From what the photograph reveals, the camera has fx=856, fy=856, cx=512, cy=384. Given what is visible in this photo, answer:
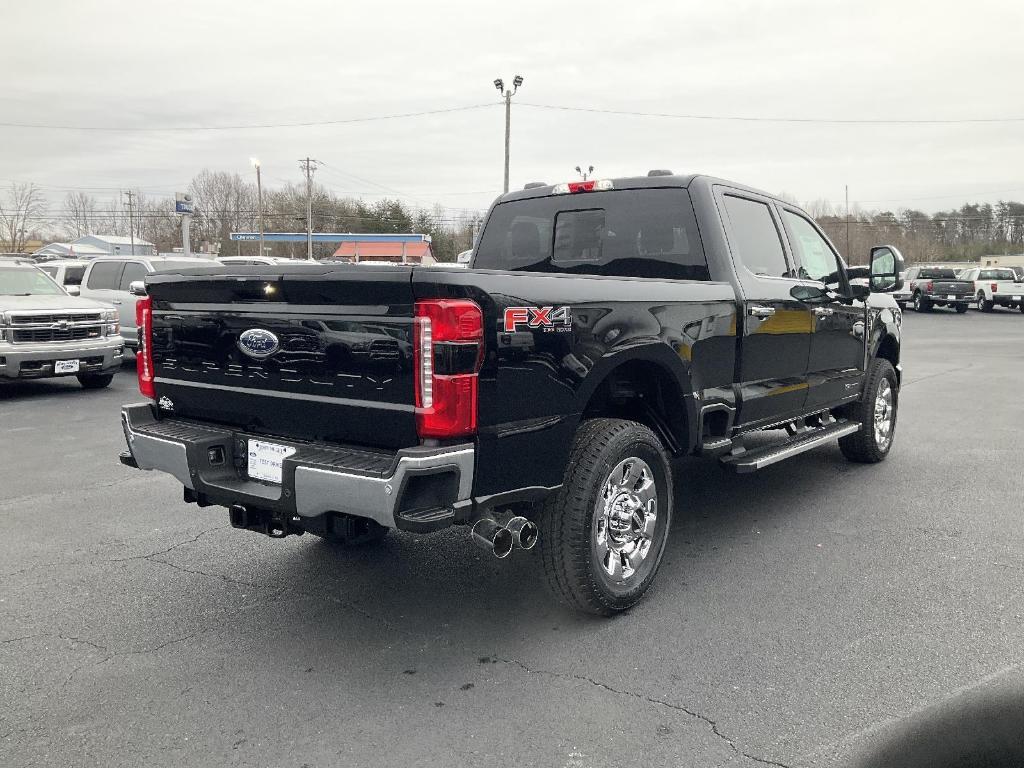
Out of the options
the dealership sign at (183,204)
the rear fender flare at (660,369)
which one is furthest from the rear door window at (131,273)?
the dealership sign at (183,204)

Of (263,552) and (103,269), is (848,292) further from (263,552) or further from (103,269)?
(103,269)

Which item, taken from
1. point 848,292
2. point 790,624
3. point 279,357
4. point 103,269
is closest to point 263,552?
point 279,357

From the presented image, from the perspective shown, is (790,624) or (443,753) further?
(790,624)

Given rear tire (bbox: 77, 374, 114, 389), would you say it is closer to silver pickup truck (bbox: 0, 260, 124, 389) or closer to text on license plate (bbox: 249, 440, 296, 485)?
silver pickup truck (bbox: 0, 260, 124, 389)

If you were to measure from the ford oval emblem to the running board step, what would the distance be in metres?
2.57

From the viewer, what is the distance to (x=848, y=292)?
253 inches

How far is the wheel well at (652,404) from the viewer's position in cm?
424

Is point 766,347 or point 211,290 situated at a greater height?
point 211,290

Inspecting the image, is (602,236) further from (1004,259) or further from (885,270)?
(1004,259)

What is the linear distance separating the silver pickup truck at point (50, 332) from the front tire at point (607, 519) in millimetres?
9341

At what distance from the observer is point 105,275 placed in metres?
14.8

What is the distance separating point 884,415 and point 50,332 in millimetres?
9820

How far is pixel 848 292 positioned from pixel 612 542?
3.54 metres

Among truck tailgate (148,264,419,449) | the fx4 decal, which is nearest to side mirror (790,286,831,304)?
the fx4 decal
